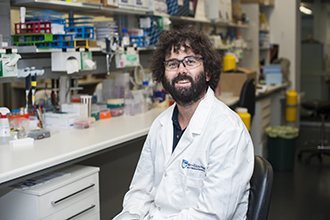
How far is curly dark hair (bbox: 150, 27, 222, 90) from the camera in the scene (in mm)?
1706

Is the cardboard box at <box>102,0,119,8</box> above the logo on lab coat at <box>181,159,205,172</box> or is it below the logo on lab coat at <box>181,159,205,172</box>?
above

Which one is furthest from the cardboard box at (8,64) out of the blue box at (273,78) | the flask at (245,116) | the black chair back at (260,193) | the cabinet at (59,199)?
the blue box at (273,78)

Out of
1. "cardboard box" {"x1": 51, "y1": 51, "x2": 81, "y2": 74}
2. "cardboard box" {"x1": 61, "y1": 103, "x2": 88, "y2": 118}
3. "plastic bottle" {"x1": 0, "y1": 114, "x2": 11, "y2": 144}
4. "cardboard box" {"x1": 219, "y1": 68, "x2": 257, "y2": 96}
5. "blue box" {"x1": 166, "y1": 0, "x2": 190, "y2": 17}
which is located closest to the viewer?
Answer: "plastic bottle" {"x1": 0, "y1": 114, "x2": 11, "y2": 144}

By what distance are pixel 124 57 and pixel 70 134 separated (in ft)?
3.10

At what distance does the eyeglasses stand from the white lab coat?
14cm

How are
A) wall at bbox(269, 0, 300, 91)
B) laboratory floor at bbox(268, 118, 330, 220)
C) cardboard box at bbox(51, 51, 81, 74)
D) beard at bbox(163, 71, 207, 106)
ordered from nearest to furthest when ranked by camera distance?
beard at bbox(163, 71, 207, 106)
cardboard box at bbox(51, 51, 81, 74)
laboratory floor at bbox(268, 118, 330, 220)
wall at bbox(269, 0, 300, 91)

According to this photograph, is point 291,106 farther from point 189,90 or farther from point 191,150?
point 191,150

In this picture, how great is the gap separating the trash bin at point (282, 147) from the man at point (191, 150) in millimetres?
2773

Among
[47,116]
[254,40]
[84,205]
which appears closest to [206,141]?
[84,205]

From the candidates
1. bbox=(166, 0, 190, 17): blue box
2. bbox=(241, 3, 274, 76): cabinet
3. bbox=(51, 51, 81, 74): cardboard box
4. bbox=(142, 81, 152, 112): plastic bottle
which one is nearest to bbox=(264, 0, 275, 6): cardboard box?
bbox=(241, 3, 274, 76): cabinet

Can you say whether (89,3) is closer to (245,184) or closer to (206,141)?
(206,141)

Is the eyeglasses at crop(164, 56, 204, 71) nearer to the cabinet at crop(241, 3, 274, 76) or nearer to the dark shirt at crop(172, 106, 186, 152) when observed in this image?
the dark shirt at crop(172, 106, 186, 152)

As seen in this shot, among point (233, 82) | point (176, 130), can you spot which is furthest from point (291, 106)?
point (176, 130)

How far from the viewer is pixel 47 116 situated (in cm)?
268
